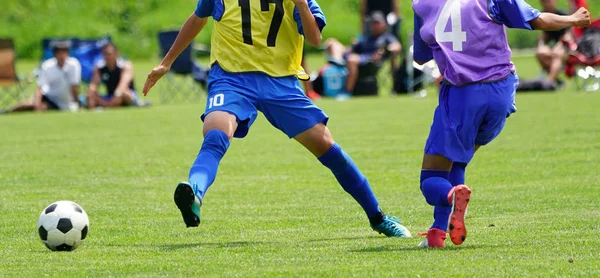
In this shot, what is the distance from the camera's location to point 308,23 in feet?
21.6

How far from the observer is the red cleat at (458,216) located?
5730 mm

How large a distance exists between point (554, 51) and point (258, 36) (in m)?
14.3

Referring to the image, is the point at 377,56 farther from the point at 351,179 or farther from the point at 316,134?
the point at 316,134

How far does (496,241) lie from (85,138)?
8916 millimetres

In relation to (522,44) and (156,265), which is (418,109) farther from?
(522,44)

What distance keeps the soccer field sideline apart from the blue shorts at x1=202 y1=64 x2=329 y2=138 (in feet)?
2.20

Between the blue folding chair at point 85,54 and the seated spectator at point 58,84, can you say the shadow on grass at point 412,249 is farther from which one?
the blue folding chair at point 85,54

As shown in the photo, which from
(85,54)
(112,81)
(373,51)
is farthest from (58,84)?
(373,51)

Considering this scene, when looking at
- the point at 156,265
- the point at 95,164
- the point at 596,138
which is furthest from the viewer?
the point at 596,138

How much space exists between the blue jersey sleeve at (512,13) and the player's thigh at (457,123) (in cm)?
39

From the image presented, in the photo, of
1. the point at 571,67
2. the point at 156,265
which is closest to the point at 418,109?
the point at 571,67

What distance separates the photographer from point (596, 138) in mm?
12172

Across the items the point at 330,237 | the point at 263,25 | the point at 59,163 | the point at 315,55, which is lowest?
the point at 315,55

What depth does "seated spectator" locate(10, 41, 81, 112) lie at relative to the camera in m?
20.1
